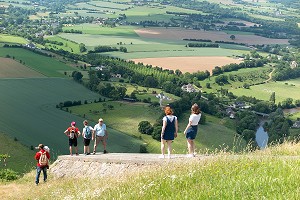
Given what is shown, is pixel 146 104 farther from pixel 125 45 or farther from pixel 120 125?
pixel 125 45

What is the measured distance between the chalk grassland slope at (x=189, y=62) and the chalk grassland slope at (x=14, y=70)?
38.8 meters

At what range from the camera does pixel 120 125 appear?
7094cm

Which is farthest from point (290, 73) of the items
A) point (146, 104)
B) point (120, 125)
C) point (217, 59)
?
point (120, 125)

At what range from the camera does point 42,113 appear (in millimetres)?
73062

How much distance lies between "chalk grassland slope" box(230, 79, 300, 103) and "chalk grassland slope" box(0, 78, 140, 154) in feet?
127

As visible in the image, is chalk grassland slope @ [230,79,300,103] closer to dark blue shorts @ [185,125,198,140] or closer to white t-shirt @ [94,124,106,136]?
white t-shirt @ [94,124,106,136]

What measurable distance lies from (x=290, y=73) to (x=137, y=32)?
273 ft

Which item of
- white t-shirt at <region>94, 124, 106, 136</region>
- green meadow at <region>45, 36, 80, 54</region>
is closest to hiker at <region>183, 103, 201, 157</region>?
white t-shirt at <region>94, 124, 106, 136</region>

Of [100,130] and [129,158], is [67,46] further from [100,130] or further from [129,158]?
[129,158]

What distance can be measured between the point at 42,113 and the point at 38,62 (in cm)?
4550

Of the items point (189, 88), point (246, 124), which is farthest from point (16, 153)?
point (189, 88)

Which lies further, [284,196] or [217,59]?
[217,59]

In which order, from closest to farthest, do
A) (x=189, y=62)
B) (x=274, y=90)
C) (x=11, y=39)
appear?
(x=274, y=90) → (x=189, y=62) → (x=11, y=39)

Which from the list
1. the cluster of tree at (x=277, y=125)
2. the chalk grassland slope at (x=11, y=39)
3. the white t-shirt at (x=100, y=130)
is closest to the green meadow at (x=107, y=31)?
the chalk grassland slope at (x=11, y=39)
